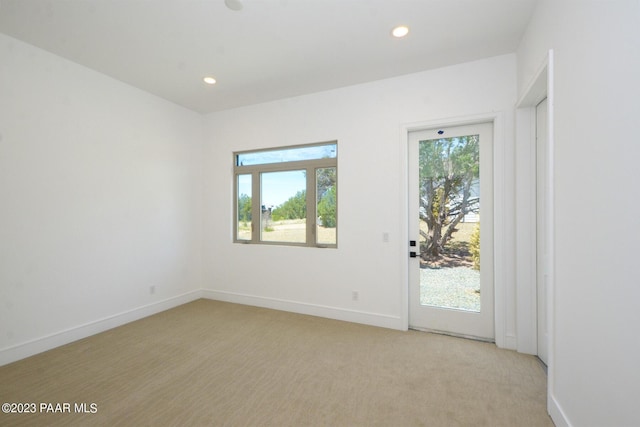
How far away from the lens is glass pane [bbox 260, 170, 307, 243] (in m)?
3.83

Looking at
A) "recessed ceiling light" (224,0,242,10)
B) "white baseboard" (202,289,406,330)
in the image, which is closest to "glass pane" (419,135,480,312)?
"white baseboard" (202,289,406,330)

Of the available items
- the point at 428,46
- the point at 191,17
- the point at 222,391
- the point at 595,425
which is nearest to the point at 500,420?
the point at 595,425

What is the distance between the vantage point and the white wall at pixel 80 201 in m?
2.45

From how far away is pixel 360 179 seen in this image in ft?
11.0

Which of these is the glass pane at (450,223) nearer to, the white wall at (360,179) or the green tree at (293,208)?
the white wall at (360,179)

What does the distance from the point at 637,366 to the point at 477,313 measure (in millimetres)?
1979

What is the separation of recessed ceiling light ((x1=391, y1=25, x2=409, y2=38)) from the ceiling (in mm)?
54

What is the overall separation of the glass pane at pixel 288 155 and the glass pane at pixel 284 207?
0.20m

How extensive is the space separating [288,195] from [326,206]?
0.66 meters

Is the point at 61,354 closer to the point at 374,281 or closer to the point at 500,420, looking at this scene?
the point at 374,281

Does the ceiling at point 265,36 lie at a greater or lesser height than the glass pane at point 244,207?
greater

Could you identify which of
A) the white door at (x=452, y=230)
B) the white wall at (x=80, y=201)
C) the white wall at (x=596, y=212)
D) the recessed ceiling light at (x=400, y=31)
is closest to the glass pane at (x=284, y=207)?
the white wall at (x=80, y=201)

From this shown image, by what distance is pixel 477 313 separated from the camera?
2891 mm

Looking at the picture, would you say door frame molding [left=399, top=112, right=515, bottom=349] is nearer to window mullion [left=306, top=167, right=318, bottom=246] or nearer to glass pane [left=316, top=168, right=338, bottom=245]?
glass pane [left=316, top=168, right=338, bottom=245]
